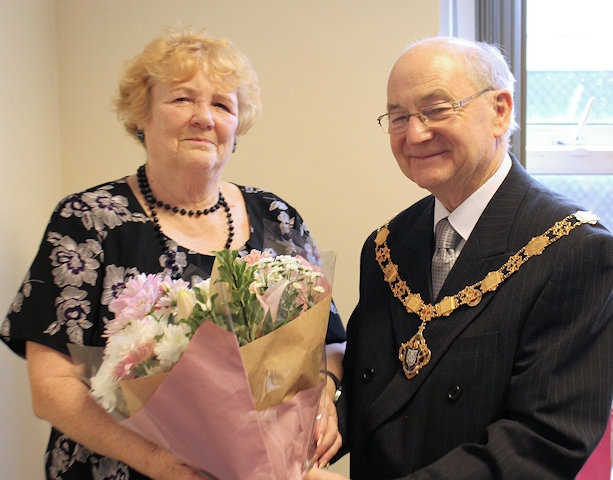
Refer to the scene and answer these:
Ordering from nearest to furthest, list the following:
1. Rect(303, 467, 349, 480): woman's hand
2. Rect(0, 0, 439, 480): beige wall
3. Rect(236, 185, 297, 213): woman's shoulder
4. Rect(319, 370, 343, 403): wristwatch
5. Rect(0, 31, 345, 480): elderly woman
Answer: Rect(303, 467, 349, 480): woman's hand < Rect(0, 31, 345, 480): elderly woman < Rect(319, 370, 343, 403): wristwatch < Rect(236, 185, 297, 213): woman's shoulder < Rect(0, 0, 439, 480): beige wall

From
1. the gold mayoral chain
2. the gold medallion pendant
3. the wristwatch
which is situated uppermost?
the gold mayoral chain

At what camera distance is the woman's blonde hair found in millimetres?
1915

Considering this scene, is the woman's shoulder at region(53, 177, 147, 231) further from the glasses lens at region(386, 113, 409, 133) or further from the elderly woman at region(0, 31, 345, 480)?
the glasses lens at region(386, 113, 409, 133)

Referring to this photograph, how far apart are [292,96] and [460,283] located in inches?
57.4

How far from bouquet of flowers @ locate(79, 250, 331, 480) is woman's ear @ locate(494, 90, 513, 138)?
0.61 m

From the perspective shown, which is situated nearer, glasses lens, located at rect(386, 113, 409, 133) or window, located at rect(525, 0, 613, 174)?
glasses lens, located at rect(386, 113, 409, 133)

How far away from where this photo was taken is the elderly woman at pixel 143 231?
63.0 inches

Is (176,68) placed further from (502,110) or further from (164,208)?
(502,110)

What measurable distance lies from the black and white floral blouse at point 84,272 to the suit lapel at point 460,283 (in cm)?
30

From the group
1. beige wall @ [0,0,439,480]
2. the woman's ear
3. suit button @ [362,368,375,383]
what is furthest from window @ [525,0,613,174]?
suit button @ [362,368,375,383]

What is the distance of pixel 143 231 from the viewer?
185 cm

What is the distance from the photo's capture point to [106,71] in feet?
9.04

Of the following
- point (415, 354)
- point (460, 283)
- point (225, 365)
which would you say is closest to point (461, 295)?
point (460, 283)

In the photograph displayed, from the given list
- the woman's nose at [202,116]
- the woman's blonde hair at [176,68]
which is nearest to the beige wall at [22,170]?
the woman's blonde hair at [176,68]
